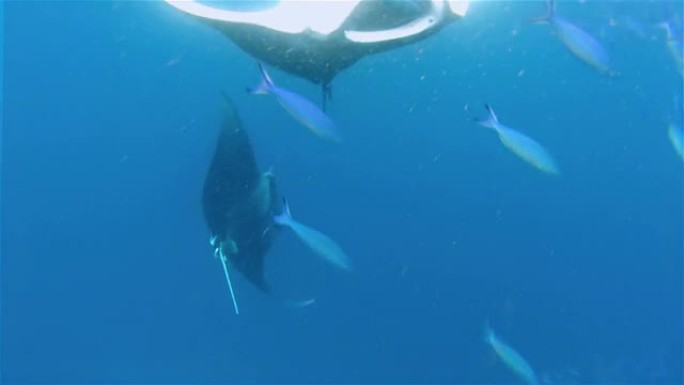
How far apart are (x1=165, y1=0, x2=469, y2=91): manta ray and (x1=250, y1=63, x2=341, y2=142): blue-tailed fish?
19 cm

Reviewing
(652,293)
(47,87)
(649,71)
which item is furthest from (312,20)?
(649,71)

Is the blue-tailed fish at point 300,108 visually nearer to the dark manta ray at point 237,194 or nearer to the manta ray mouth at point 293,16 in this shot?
the manta ray mouth at point 293,16

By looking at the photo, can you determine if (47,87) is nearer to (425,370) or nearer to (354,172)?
(354,172)

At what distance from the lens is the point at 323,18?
3820mm

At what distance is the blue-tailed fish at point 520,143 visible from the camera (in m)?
3.96

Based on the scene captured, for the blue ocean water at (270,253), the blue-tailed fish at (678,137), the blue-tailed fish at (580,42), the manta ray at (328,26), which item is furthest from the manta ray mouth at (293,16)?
the blue ocean water at (270,253)

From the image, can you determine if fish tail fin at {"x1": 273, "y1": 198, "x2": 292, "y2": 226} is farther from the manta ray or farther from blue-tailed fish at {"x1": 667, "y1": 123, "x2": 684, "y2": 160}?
blue-tailed fish at {"x1": 667, "y1": 123, "x2": 684, "y2": 160}

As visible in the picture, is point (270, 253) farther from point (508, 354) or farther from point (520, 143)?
point (520, 143)

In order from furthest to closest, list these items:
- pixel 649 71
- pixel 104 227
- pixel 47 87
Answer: pixel 649 71, pixel 104 227, pixel 47 87

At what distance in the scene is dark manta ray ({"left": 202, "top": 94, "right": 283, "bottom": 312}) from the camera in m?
4.74

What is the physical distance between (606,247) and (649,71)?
3.89m

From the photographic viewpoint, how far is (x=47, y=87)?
888 cm

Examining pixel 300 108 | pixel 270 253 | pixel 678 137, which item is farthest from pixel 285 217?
pixel 270 253

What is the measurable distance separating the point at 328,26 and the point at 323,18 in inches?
4.2
